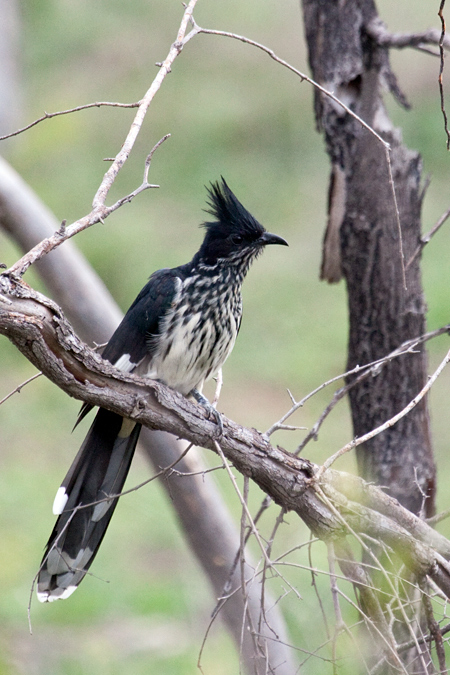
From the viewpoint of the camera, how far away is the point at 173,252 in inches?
375

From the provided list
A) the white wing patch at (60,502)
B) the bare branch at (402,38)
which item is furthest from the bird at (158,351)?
the bare branch at (402,38)

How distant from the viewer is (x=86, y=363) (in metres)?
2.19

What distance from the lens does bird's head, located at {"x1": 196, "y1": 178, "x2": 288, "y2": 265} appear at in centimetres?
352

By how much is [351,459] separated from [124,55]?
38.1 ft

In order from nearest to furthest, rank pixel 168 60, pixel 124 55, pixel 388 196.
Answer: pixel 168 60 → pixel 388 196 → pixel 124 55

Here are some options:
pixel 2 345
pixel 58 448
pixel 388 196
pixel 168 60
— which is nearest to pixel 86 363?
pixel 168 60

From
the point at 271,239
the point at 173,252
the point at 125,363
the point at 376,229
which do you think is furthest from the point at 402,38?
the point at 173,252

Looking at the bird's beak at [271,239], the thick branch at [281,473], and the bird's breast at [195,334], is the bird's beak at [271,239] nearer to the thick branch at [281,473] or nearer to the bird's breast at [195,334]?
the bird's breast at [195,334]

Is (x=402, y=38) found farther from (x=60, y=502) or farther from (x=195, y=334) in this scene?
(x=60, y=502)

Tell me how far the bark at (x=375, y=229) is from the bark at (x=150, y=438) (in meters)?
0.76

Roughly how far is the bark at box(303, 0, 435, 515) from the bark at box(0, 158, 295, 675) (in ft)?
2.51

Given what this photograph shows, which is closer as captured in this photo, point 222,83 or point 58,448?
point 58,448

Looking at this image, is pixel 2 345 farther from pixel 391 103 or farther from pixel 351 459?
pixel 391 103

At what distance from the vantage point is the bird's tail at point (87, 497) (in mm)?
3080
